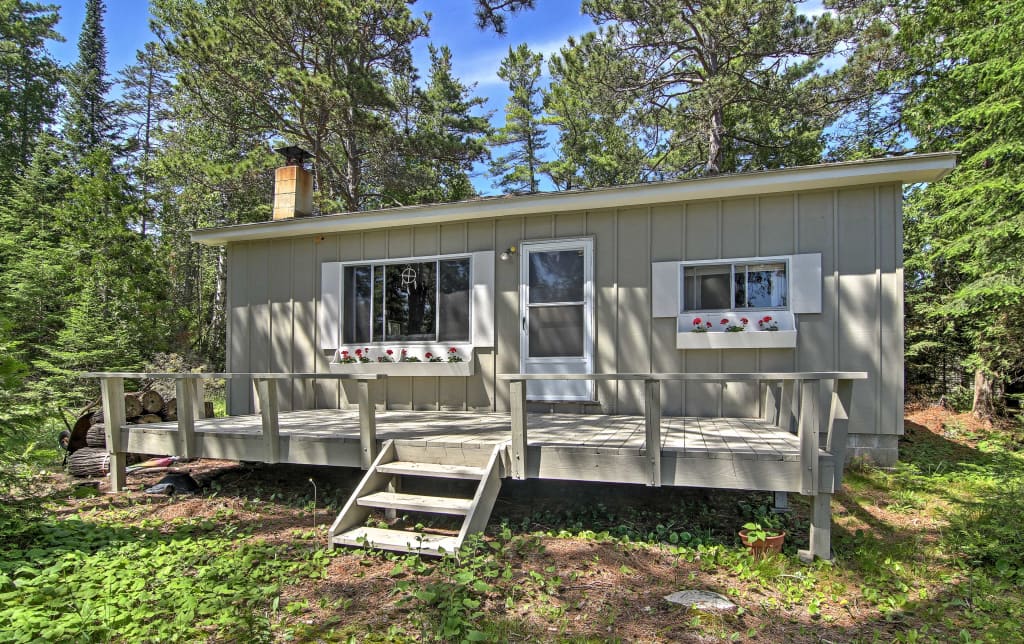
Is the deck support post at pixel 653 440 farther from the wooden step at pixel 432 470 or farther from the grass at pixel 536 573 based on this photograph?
the wooden step at pixel 432 470

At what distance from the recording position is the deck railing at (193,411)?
3.79 metres

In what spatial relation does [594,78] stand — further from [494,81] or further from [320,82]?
[494,81]

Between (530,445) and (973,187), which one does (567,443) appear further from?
(973,187)

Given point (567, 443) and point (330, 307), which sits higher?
point (330, 307)

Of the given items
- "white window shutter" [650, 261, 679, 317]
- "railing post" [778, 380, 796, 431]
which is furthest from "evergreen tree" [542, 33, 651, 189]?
"railing post" [778, 380, 796, 431]

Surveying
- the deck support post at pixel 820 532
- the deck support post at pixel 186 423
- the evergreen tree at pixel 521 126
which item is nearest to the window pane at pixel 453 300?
the deck support post at pixel 186 423

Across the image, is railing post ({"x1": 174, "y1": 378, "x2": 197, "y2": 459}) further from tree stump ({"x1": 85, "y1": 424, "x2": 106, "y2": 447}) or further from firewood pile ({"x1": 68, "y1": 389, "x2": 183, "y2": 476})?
tree stump ({"x1": 85, "y1": 424, "x2": 106, "y2": 447})

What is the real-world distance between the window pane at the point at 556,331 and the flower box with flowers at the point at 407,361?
0.76m

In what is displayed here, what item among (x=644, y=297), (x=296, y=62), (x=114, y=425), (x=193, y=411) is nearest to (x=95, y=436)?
(x=114, y=425)

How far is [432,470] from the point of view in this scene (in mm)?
3576

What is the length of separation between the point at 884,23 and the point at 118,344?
50.0ft

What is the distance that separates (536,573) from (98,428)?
4949 millimetres

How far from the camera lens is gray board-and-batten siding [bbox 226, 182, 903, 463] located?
15.3ft

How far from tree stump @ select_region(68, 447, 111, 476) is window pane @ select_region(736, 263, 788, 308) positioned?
20.6 feet
